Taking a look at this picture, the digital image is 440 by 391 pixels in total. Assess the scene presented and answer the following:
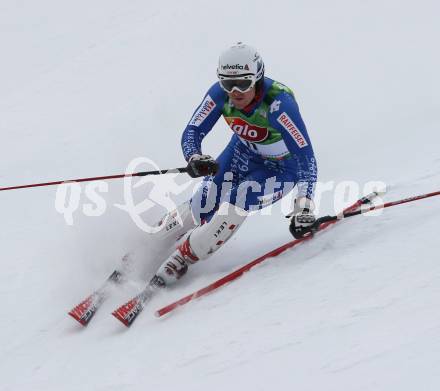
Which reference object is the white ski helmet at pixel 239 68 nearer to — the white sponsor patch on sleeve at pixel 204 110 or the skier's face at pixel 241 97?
the skier's face at pixel 241 97

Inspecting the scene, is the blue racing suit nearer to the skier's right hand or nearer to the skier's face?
the skier's face

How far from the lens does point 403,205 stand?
5160 mm

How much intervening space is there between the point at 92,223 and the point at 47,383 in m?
2.16

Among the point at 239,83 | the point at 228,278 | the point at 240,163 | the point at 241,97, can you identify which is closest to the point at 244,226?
the point at 240,163

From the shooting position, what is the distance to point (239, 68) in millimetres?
4410

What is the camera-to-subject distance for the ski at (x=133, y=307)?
4.55 meters

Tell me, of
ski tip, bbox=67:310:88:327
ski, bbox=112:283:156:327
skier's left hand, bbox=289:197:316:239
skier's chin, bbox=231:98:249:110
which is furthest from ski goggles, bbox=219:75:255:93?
ski tip, bbox=67:310:88:327

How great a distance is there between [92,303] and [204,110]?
179cm

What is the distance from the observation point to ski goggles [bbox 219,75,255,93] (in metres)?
4.45

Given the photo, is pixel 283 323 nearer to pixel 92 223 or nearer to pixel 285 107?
pixel 285 107

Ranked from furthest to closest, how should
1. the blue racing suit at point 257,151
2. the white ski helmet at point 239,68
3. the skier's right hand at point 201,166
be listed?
the skier's right hand at point 201,166
the blue racing suit at point 257,151
the white ski helmet at point 239,68

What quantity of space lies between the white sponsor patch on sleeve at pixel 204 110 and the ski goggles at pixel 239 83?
1.44 feet

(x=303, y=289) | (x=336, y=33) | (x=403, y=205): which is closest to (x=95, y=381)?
(x=303, y=289)

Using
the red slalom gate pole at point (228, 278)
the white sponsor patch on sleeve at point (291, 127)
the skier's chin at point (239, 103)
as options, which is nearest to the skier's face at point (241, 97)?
the skier's chin at point (239, 103)
